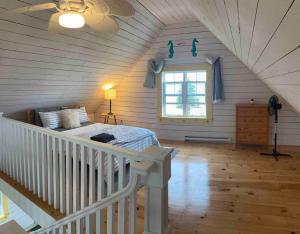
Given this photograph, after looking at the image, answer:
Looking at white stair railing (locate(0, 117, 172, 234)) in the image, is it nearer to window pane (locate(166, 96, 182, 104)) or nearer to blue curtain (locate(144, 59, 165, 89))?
blue curtain (locate(144, 59, 165, 89))

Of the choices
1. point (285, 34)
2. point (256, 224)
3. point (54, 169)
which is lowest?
point (256, 224)

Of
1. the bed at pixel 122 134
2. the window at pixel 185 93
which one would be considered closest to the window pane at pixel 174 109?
the window at pixel 185 93

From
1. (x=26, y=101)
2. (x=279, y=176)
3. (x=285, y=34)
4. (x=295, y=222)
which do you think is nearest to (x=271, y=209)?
(x=295, y=222)

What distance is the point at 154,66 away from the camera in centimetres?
562

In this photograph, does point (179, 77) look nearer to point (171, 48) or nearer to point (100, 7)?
point (171, 48)

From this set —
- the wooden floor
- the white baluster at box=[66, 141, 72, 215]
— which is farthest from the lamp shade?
the white baluster at box=[66, 141, 72, 215]

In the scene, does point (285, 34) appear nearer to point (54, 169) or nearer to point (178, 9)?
point (54, 169)

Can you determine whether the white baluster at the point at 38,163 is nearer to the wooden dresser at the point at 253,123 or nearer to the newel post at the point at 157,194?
the newel post at the point at 157,194

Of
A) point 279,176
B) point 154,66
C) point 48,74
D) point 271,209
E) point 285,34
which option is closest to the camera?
point 285,34

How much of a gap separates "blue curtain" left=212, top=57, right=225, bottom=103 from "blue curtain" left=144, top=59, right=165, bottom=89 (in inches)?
44.8

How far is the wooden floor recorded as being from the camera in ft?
7.92

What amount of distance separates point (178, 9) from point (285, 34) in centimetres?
370

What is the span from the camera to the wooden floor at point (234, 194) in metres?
2.41

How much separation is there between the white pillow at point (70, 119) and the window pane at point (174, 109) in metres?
2.07
